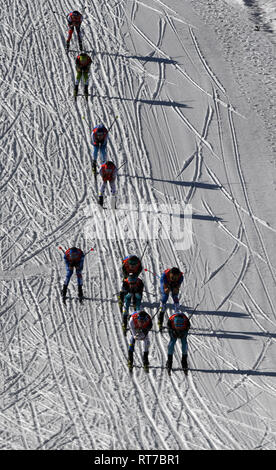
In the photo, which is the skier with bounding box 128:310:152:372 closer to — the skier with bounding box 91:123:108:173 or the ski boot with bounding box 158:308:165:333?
the ski boot with bounding box 158:308:165:333

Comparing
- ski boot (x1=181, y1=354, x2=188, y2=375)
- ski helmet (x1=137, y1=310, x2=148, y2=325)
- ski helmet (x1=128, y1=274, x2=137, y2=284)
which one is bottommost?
ski boot (x1=181, y1=354, x2=188, y2=375)

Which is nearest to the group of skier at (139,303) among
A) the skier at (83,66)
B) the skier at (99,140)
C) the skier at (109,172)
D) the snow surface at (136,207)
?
the snow surface at (136,207)

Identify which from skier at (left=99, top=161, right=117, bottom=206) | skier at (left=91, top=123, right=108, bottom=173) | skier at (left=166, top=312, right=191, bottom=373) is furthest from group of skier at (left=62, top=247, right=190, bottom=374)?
skier at (left=91, top=123, right=108, bottom=173)

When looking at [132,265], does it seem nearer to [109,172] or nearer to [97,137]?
[109,172]

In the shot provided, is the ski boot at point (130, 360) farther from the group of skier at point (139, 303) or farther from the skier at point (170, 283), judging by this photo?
the skier at point (170, 283)
